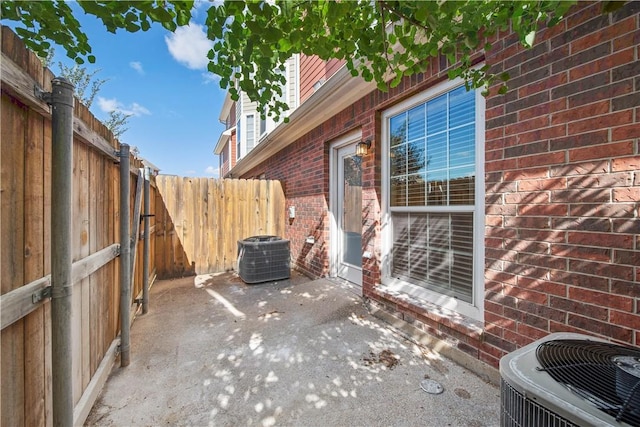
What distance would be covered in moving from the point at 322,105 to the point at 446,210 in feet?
8.36

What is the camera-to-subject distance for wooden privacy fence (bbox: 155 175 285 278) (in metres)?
5.28

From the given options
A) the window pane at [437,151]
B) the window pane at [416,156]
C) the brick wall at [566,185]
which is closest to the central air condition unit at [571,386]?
the brick wall at [566,185]

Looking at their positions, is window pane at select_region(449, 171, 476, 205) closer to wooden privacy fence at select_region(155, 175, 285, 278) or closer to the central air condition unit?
the central air condition unit

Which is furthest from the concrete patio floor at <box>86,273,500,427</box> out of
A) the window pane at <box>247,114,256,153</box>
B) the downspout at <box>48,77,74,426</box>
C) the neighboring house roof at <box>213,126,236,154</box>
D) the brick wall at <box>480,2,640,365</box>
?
the neighboring house roof at <box>213,126,236,154</box>

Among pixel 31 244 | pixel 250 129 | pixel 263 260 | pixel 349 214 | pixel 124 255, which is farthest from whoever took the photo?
pixel 250 129

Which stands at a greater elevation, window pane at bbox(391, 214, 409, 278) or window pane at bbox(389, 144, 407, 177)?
window pane at bbox(389, 144, 407, 177)

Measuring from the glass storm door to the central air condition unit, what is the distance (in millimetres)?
2984

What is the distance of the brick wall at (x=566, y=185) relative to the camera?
147 cm

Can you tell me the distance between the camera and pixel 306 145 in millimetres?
5238

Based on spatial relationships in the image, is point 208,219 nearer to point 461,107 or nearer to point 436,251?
point 436,251

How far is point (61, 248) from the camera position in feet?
3.85

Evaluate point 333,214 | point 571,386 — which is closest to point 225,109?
point 333,214

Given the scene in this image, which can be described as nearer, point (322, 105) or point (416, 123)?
point (416, 123)

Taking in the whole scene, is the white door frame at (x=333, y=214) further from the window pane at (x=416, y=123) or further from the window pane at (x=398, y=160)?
the window pane at (x=416, y=123)
